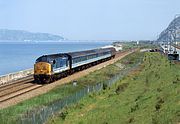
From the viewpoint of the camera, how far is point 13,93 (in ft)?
149

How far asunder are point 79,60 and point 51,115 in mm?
44363

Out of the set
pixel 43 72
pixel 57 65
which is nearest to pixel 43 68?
pixel 43 72

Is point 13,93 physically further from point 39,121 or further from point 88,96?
point 39,121

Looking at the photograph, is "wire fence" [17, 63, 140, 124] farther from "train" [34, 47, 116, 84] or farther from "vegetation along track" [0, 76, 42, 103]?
"train" [34, 47, 116, 84]

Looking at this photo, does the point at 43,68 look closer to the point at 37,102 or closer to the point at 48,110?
the point at 37,102

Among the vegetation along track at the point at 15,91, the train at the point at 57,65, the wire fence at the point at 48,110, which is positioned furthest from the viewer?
the train at the point at 57,65

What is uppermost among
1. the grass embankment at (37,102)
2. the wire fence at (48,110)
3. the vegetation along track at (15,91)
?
the wire fence at (48,110)

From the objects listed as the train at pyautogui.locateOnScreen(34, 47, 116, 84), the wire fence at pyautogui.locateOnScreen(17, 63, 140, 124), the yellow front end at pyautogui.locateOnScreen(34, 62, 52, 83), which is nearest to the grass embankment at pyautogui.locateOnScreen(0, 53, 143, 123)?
the wire fence at pyautogui.locateOnScreen(17, 63, 140, 124)

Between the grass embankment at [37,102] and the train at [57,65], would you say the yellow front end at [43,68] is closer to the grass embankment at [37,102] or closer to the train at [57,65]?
the train at [57,65]

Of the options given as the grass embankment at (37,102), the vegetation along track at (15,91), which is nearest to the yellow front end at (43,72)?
the vegetation along track at (15,91)

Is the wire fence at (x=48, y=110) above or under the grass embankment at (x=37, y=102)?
above

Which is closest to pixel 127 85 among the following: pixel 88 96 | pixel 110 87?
pixel 110 87

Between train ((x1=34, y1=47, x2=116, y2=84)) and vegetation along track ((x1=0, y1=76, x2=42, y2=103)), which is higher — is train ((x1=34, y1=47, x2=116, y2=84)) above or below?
above

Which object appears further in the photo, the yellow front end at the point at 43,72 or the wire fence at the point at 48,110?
the yellow front end at the point at 43,72
